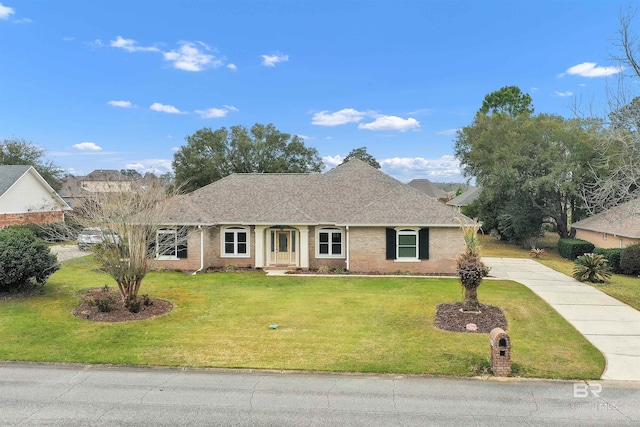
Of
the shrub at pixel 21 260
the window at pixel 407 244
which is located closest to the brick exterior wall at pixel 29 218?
the shrub at pixel 21 260

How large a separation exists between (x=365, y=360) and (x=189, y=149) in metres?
41.5

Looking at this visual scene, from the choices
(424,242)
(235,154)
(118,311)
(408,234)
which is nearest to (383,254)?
(408,234)

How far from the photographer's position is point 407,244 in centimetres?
2045

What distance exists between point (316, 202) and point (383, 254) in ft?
16.9

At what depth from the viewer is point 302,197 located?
23703 millimetres

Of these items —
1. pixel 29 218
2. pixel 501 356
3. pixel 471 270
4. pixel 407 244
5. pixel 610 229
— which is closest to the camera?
pixel 501 356

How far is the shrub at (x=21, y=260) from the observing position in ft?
46.2

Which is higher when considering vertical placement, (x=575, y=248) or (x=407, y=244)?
(x=407, y=244)

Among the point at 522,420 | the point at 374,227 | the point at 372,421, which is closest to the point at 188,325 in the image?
the point at 372,421

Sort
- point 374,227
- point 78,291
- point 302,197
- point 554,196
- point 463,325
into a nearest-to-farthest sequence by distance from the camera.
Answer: point 463,325
point 78,291
point 374,227
point 302,197
point 554,196

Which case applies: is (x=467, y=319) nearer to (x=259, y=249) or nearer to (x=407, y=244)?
(x=407, y=244)

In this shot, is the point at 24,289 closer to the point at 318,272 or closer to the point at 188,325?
the point at 188,325

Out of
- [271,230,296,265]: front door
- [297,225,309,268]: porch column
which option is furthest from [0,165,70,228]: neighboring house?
[297,225,309,268]: porch column

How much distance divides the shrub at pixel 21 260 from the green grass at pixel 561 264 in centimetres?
2175
